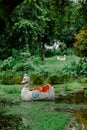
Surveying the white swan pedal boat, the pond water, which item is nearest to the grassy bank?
the pond water

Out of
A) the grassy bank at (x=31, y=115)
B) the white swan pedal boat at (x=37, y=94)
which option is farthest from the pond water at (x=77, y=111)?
the white swan pedal boat at (x=37, y=94)

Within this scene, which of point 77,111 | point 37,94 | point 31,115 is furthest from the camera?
point 37,94

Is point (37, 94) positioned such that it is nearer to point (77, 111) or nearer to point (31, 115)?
point (77, 111)

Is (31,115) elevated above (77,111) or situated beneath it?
elevated above

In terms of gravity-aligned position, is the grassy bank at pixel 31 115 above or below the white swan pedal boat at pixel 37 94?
above

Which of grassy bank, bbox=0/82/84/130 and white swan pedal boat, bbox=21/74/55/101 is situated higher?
grassy bank, bbox=0/82/84/130

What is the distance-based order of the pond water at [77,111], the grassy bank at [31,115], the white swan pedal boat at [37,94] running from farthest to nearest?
the white swan pedal boat at [37,94] → the pond water at [77,111] → the grassy bank at [31,115]

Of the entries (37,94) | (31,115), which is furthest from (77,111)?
(37,94)

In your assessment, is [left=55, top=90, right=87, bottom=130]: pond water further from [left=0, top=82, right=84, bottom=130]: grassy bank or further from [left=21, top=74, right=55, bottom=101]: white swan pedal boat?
[left=21, top=74, right=55, bottom=101]: white swan pedal boat

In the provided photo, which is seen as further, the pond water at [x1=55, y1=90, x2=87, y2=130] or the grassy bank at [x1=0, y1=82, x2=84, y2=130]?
the pond water at [x1=55, y1=90, x2=87, y2=130]

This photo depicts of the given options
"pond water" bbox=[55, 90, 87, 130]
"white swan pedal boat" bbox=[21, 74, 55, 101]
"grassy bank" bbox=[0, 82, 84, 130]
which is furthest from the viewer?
"white swan pedal boat" bbox=[21, 74, 55, 101]

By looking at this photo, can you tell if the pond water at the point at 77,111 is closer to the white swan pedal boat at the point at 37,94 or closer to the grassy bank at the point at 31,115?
the grassy bank at the point at 31,115

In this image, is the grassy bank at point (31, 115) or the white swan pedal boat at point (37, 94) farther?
the white swan pedal boat at point (37, 94)

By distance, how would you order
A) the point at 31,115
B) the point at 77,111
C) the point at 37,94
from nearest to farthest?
the point at 31,115 → the point at 77,111 → the point at 37,94
